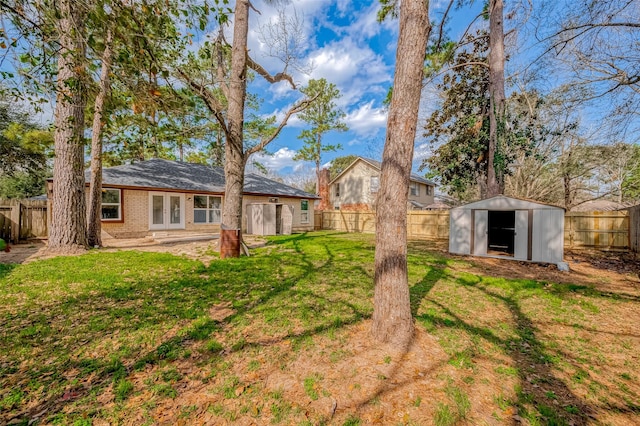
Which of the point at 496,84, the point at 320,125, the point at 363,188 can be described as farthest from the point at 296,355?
the point at 320,125

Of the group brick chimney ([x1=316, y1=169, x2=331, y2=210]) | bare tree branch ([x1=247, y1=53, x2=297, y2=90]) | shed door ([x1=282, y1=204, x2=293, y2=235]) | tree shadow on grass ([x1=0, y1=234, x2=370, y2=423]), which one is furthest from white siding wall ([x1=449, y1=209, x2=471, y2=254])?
brick chimney ([x1=316, y1=169, x2=331, y2=210])

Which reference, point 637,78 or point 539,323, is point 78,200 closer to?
point 539,323

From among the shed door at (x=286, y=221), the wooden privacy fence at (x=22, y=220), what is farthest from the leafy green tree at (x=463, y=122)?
the wooden privacy fence at (x=22, y=220)

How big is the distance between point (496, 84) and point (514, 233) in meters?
5.77

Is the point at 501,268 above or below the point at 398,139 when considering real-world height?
below

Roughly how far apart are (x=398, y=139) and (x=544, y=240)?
25.6 feet

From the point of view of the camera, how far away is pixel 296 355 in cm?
284

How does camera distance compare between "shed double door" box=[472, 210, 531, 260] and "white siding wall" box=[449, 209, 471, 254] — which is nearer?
"shed double door" box=[472, 210, 531, 260]

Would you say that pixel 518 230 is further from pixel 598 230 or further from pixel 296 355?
pixel 296 355

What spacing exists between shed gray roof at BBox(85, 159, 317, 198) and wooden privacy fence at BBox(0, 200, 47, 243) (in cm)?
200

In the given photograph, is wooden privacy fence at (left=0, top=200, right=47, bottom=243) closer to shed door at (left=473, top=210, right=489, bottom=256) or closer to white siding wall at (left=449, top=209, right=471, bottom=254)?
white siding wall at (left=449, top=209, right=471, bottom=254)

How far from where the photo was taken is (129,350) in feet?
9.29

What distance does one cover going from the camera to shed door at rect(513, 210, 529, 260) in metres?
8.34

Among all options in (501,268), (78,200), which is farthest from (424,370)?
(78,200)
